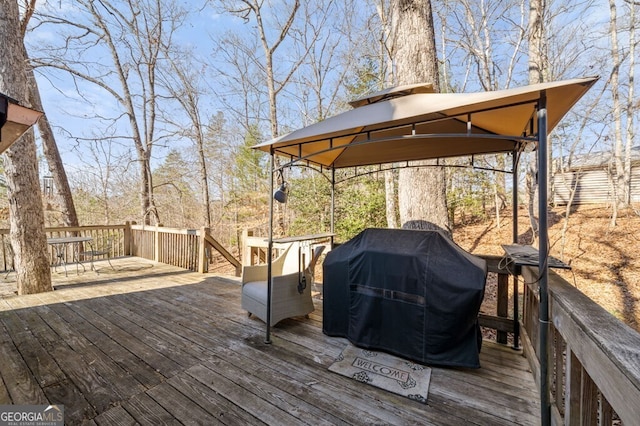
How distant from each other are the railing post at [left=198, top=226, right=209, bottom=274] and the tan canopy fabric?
3127 millimetres

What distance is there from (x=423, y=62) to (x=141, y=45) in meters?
10.3

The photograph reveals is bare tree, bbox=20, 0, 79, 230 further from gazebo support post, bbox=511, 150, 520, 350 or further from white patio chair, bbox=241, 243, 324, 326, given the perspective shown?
gazebo support post, bbox=511, 150, 520, 350

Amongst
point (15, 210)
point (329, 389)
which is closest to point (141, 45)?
point (15, 210)

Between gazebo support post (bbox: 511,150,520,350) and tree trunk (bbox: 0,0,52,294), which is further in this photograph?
tree trunk (bbox: 0,0,52,294)

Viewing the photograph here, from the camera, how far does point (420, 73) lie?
11.8ft

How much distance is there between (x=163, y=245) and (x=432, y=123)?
258 inches

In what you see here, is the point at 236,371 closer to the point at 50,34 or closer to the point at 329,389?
the point at 329,389

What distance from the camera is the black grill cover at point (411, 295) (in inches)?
87.1

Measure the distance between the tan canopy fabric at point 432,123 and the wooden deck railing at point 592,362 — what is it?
89 centimetres

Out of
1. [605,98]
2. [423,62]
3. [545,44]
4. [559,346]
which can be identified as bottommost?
[559,346]

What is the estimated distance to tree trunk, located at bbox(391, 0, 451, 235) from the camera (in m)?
3.60

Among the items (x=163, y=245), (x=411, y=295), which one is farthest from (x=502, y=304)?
(x=163, y=245)

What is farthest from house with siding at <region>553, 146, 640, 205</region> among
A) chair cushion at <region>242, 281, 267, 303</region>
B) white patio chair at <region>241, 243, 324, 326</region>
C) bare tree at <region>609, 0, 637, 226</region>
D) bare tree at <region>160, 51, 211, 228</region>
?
bare tree at <region>160, 51, 211, 228</region>

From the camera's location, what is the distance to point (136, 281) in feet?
17.0
